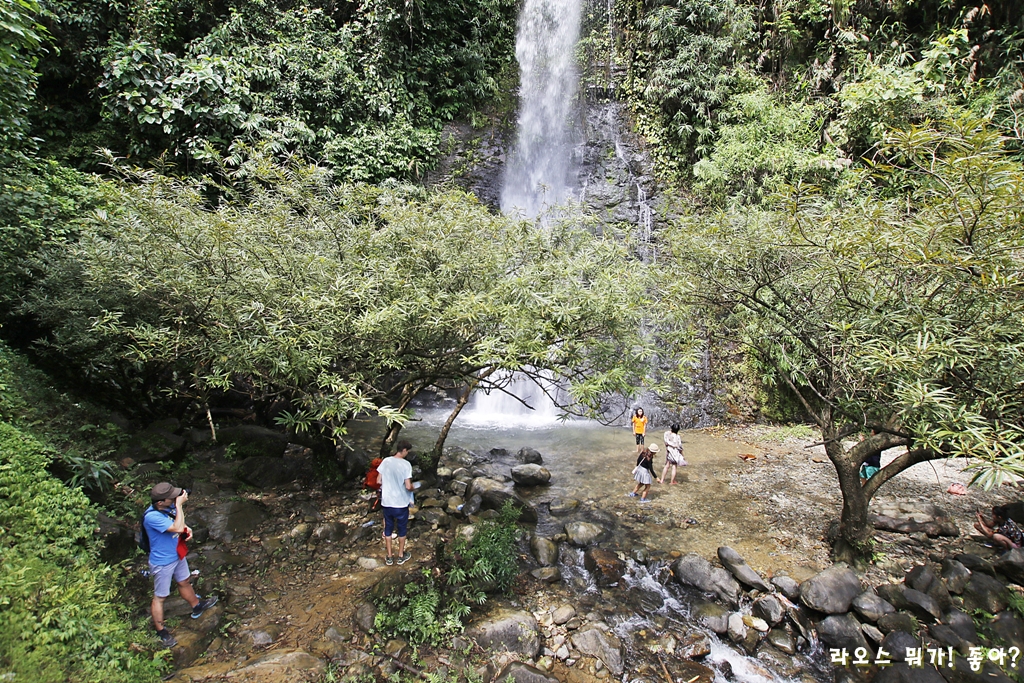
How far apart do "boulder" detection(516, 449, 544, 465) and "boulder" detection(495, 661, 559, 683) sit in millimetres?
5679

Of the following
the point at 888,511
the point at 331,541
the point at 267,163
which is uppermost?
the point at 267,163

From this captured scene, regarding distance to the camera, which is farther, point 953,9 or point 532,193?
point 532,193

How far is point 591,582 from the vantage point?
6547 millimetres

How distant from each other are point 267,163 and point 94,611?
6.08 meters

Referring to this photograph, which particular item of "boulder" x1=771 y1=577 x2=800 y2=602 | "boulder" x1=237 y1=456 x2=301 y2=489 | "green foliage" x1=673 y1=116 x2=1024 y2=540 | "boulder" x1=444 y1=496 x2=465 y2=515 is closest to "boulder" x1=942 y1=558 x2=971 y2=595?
"green foliage" x1=673 y1=116 x2=1024 y2=540

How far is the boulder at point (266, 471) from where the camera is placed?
25.6 feet

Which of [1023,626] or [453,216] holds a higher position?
[453,216]

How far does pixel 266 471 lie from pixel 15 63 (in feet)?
21.1

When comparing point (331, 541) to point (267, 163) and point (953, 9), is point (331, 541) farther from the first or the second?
point (953, 9)

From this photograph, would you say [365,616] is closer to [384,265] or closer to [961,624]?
[384,265]

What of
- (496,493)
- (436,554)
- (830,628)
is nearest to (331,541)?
(436,554)

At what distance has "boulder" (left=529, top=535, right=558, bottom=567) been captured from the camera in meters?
6.75

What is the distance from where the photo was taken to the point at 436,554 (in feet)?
21.2

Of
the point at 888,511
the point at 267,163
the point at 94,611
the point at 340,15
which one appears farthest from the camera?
the point at 340,15
